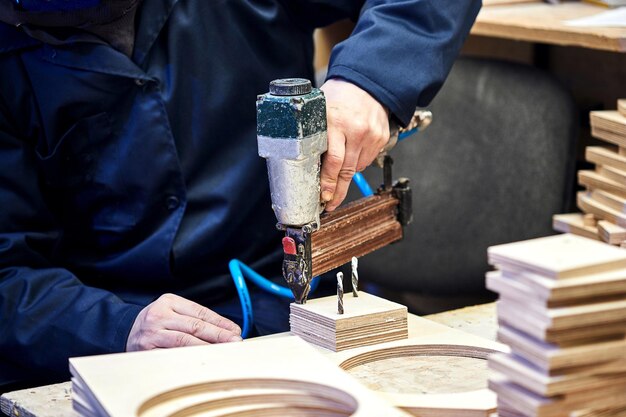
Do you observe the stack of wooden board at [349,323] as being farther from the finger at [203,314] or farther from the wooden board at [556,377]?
the wooden board at [556,377]

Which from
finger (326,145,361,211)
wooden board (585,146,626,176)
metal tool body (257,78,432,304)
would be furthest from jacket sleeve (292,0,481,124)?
wooden board (585,146,626,176)

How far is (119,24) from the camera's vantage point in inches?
77.2

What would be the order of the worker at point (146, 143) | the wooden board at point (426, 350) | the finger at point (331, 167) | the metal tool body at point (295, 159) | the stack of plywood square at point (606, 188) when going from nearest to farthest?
A: 1. the wooden board at point (426, 350)
2. the metal tool body at point (295, 159)
3. the finger at point (331, 167)
4. the worker at point (146, 143)
5. the stack of plywood square at point (606, 188)

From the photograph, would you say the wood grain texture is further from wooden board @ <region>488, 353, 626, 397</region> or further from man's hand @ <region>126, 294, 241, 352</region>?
wooden board @ <region>488, 353, 626, 397</region>

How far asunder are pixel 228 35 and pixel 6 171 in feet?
1.59

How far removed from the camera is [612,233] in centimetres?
196

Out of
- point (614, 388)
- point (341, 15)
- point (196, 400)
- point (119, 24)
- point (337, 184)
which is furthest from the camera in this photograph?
point (341, 15)

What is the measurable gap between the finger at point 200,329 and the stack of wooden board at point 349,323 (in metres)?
0.12

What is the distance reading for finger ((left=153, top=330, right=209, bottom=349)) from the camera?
1.73m

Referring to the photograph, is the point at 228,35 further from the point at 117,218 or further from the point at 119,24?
the point at 117,218

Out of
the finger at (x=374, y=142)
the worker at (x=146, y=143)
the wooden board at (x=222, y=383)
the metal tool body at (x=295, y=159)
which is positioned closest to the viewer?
the wooden board at (x=222, y=383)

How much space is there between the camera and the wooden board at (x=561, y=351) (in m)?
1.16

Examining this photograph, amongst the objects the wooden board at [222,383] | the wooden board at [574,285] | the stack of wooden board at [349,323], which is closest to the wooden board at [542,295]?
the wooden board at [574,285]

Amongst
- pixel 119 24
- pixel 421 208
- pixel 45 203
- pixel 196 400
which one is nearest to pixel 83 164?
pixel 45 203
